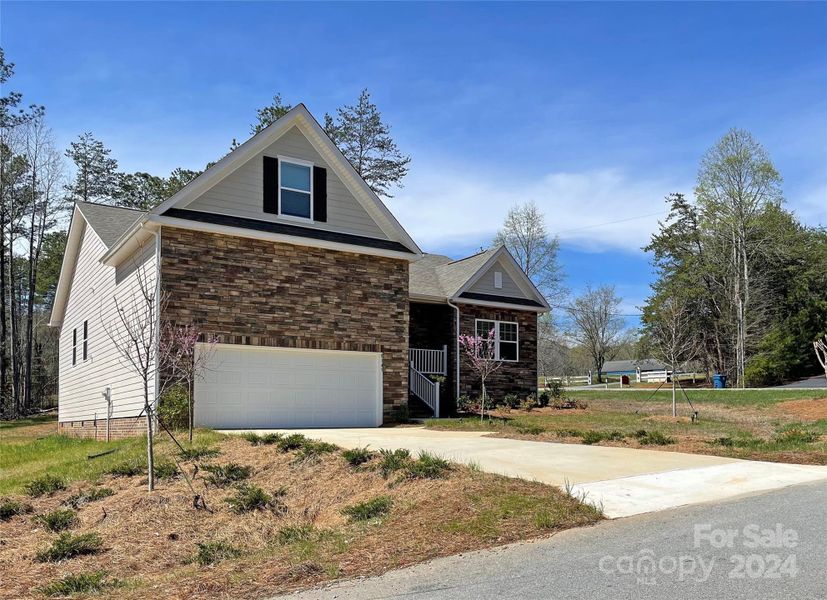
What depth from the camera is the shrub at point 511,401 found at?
23562 mm

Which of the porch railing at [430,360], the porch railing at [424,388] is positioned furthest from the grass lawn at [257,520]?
the porch railing at [430,360]

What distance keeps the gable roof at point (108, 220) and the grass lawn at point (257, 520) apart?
364 inches

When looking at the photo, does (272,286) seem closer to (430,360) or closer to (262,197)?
(262,197)

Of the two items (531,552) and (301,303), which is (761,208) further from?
(531,552)

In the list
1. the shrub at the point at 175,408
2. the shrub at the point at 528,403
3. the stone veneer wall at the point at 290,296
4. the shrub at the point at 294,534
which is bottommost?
the shrub at the point at 294,534

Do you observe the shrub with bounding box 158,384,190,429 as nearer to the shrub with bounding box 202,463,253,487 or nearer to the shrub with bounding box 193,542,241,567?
the shrub with bounding box 202,463,253,487

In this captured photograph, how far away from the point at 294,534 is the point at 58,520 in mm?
3387

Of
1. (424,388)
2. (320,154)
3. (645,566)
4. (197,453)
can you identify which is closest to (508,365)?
Result: (424,388)

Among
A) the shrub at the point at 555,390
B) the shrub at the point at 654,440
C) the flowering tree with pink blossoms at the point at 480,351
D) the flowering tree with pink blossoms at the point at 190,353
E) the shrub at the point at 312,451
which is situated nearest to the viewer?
the shrub at the point at 312,451

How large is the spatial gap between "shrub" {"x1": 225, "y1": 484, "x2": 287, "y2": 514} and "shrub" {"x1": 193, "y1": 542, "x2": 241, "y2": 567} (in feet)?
4.18

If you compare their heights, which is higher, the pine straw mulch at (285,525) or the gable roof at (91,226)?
the gable roof at (91,226)

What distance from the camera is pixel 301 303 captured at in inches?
674

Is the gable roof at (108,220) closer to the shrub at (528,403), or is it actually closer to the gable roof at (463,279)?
the gable roof at (463,279)

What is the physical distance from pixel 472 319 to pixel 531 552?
17793mm
